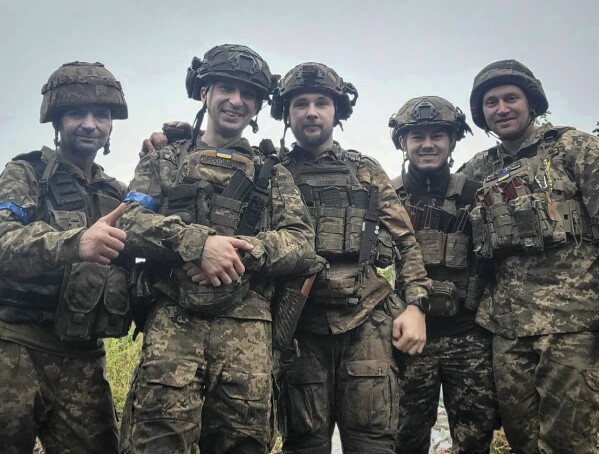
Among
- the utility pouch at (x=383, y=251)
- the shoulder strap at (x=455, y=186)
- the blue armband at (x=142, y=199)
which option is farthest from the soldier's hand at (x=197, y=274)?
the shoulder strap at (x=455, y=186)

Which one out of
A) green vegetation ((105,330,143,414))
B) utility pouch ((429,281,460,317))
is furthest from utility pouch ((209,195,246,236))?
green vegetation ((105,330,143,414))

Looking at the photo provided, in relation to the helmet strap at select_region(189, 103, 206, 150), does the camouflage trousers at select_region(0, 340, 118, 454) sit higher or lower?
lower

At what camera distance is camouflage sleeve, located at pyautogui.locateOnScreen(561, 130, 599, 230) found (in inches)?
154

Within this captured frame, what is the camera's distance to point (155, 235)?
3.03 meters

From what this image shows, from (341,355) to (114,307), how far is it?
170cm

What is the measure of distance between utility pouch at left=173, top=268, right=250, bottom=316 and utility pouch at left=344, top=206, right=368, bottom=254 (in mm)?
1164

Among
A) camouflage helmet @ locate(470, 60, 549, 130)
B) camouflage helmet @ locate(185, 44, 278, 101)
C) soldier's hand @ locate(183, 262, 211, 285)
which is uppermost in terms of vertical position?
camouflage helmet @ locate(470, 60, 549, 130)

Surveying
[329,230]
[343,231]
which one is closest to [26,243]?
[329,230]

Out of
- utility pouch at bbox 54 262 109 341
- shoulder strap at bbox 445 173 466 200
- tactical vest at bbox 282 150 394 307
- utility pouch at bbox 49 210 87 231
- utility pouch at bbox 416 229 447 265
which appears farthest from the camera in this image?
shoulder strap at bbox 445 173 466 200

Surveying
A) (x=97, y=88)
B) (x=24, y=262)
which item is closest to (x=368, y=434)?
(x=24, y=262)

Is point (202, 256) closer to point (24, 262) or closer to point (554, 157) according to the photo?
point (24, 262)

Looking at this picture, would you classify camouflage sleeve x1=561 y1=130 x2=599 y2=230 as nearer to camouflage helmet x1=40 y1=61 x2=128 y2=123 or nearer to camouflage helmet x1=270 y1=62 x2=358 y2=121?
camouflage helmet x1=270 y1=62 x2=358 y2=121

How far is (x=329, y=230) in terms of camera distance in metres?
3.99

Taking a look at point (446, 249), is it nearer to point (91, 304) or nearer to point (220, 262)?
point (220, 262)
